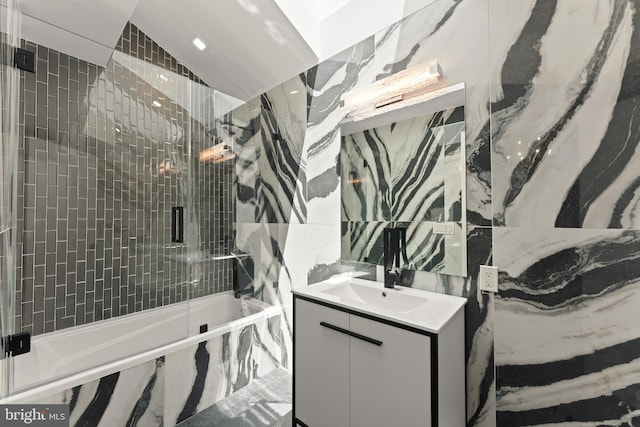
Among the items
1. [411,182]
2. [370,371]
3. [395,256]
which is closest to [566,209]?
[411,182]

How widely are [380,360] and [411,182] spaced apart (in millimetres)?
998

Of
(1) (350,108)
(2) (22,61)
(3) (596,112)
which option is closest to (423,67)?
(1) (350,108)

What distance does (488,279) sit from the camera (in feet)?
4.75

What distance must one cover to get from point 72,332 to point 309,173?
2.15m

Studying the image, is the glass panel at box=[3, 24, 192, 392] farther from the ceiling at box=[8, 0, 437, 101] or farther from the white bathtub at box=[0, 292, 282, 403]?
the ceiling at box=[8, 0, 437, 101]

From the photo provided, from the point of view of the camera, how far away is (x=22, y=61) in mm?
1455

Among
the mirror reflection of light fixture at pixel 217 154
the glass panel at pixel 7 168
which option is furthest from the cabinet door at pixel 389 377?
the mirror reflection of light fixture at pixel 217 154

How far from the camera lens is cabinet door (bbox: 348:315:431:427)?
1.16m

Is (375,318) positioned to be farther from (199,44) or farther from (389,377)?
(199,44)

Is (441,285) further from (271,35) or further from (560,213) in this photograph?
(271,35)

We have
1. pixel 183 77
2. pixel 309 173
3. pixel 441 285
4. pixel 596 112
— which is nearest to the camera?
pixel 596 112

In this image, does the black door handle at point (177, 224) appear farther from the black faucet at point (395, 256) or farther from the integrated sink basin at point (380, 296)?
the black faucet at point (395, 256)

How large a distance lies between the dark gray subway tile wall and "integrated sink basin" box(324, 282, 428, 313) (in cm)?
155

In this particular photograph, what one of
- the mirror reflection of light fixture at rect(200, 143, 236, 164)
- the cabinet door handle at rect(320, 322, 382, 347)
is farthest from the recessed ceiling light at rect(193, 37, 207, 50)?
the cabinet door handle at rect(320, 322, 382, 347)
